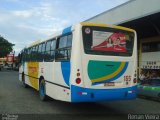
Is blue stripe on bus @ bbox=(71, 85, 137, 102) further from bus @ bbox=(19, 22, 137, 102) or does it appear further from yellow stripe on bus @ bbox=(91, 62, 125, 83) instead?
yellow stripe on bus @ bbox=(91, 62, 125, 83)

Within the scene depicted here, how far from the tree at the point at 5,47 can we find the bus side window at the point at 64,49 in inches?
2838

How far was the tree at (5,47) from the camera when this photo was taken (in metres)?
82.6

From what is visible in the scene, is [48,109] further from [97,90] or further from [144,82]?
[144,82]

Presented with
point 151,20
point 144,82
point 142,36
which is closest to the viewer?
point 144,82

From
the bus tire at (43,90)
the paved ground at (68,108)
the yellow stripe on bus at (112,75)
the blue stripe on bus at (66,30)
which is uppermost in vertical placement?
the blue stripe on bus at (66,30)

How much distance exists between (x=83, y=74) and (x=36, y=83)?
19.3ft

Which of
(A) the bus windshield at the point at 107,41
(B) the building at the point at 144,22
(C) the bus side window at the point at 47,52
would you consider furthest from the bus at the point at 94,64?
(B) the building at the point at 144,22

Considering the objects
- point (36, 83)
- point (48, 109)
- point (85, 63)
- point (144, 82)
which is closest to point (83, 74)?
point (85, 63)

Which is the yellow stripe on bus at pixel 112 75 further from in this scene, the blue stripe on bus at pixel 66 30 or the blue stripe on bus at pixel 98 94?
the blue stripe on bus at pixel 66 30

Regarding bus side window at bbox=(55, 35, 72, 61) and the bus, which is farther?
bus side window at bbox=(55, 35, 72, 61)

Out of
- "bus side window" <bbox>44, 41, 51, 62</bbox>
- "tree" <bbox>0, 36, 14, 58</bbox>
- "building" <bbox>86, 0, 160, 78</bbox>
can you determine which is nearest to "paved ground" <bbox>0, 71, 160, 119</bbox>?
"bus side window" <bbox>44, 41, 51, 62</bbox>

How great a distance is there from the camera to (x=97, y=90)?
10.6 meters

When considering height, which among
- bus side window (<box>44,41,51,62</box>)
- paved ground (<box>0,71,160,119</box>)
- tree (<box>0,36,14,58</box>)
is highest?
tree (<box>0,36,14,58</box>)

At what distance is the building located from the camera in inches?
757
